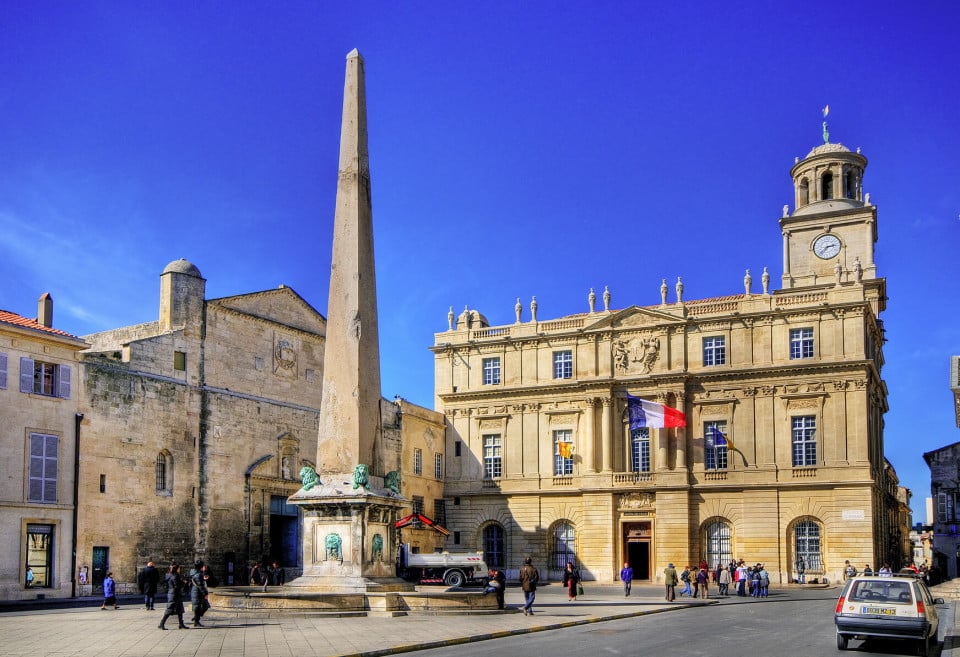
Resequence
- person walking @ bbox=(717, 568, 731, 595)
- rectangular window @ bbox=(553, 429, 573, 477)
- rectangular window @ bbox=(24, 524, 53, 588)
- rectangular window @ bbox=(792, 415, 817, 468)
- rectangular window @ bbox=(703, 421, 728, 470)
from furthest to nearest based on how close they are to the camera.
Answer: rectangular window @ bbox=(553, 429, 573, 477), rectangular window @ bbox=(703, 421, 728, 470), rectangular window @ bbox=(792, 415, 817, 468), person walking @ bbox=(717, 568, 731, 595), rectangular window @ bbox=(24, 524, 53, 588)

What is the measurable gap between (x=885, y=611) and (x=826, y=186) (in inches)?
1651

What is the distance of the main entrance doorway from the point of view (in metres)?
44.2

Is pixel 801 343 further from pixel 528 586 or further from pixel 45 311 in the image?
pixel 45 311

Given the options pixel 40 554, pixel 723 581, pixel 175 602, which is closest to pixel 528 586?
pixel 175 602

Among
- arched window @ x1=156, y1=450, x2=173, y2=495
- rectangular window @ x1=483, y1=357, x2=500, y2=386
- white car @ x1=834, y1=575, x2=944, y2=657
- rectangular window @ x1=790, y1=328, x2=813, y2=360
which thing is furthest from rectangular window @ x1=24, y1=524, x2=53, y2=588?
rectangular window @ x1=790, y1=328, x2=813, y2=360

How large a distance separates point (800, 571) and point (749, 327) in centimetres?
1001

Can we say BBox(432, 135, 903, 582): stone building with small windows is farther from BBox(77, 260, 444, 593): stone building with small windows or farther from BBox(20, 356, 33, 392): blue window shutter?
BBox(20, 356, 33, 392): blue window shutter

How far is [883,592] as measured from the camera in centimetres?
1634

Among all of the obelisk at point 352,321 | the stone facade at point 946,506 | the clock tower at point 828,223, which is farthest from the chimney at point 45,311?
the stone facade at point 946,506

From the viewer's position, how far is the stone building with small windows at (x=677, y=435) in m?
41.7

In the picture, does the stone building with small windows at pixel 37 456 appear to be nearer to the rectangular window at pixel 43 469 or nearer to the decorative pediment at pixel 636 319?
the rectangular window at pixel 43 469

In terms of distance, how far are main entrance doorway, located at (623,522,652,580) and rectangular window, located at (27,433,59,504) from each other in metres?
24.1

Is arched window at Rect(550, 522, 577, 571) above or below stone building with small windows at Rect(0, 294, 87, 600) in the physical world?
below

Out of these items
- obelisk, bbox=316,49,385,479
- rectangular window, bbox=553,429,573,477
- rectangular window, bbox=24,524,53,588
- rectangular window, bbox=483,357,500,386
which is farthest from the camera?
rectangular window, bbox=483,357,500,386
